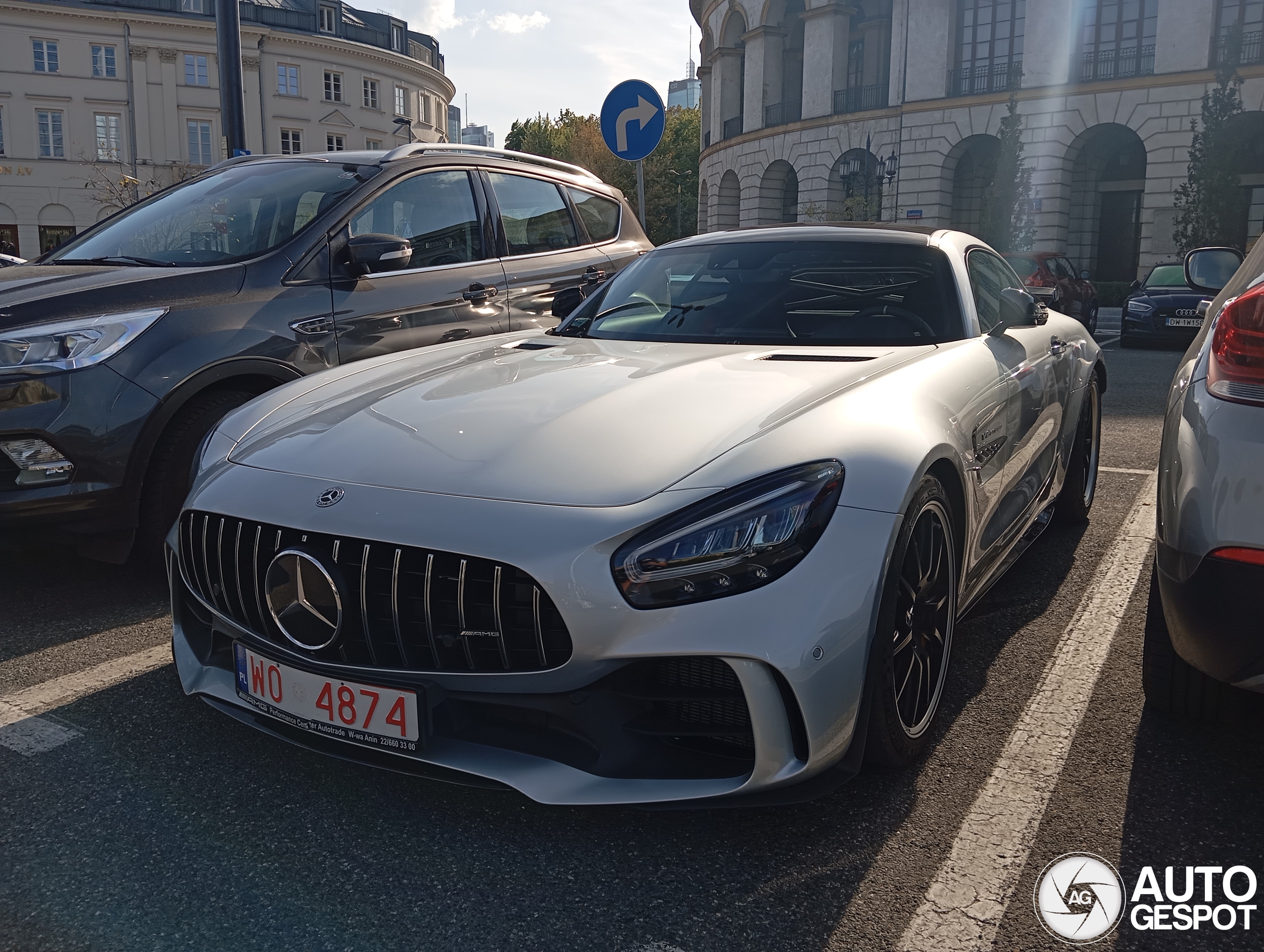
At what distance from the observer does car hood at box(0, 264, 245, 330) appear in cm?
374

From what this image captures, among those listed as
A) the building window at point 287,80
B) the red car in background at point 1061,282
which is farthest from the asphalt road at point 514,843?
the building window at point 287,80

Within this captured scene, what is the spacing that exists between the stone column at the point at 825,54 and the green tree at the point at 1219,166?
42.5ft

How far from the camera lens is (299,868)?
84.4 inches

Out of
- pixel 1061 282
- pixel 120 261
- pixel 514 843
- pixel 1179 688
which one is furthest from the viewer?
pixel 1061 282

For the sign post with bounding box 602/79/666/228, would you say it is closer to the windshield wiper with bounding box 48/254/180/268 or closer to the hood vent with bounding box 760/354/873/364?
the windshield wiper with bounding box 48/254/180/268

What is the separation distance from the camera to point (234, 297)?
4168 millimetres

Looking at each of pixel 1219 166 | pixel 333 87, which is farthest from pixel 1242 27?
pixel 333 87

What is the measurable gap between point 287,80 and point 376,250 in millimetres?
56508

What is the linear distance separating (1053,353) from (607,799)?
9.29 ft

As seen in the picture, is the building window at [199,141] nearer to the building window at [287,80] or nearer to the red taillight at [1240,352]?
the building window at [287,80]

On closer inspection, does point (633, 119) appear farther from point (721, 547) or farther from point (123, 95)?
point (123, 95)

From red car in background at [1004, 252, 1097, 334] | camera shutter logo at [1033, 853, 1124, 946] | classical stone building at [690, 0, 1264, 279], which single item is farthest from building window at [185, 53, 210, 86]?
camera shutter logo at [1033, 853, 1124, 946]

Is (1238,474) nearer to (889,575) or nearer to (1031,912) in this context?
(889,575)

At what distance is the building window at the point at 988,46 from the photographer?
34.8m
